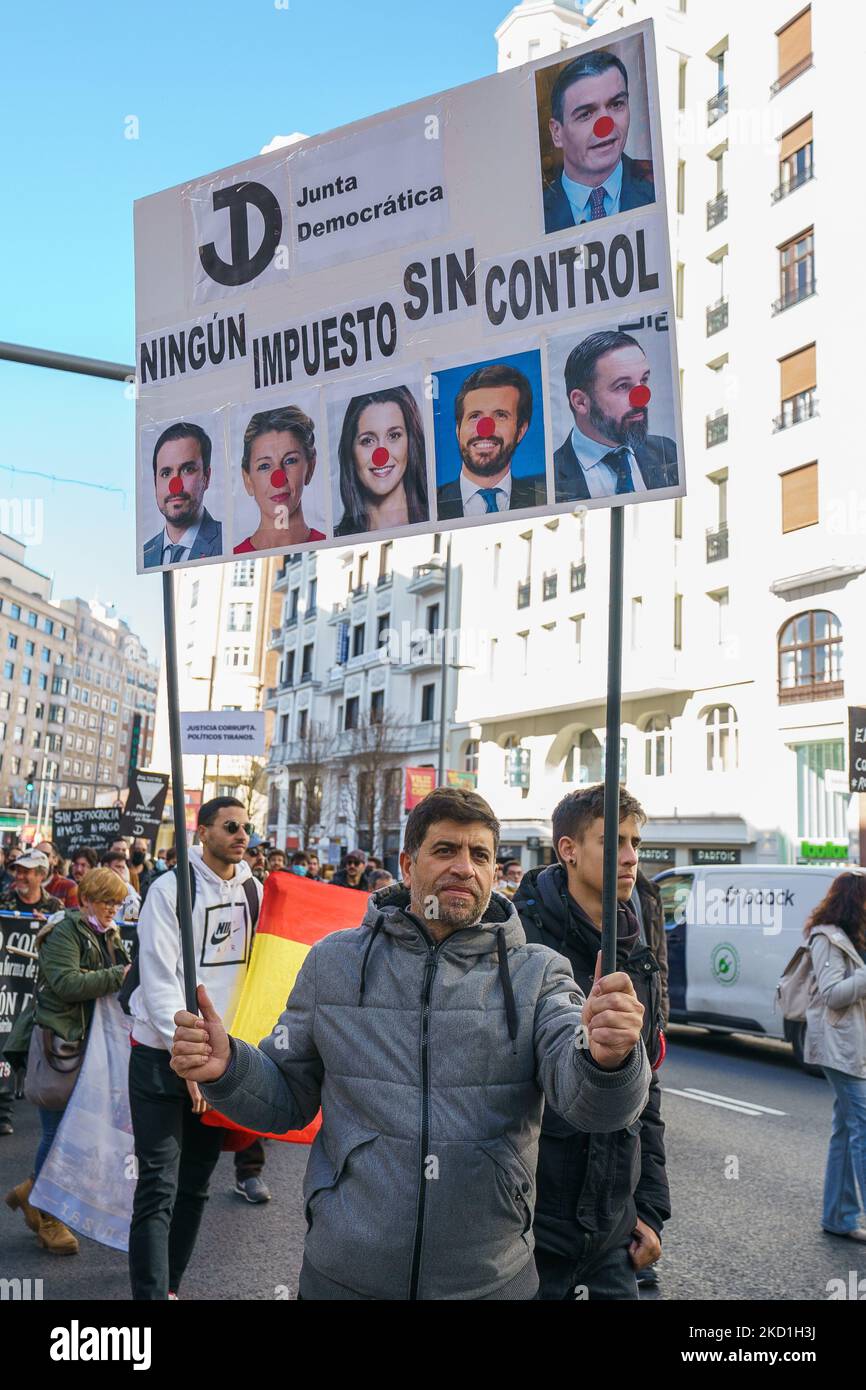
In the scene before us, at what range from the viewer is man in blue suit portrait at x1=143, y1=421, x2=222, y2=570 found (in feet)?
10.6

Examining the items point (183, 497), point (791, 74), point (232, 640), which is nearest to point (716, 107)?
point (791, 74)

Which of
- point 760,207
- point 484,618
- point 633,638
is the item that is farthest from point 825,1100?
point 484,618

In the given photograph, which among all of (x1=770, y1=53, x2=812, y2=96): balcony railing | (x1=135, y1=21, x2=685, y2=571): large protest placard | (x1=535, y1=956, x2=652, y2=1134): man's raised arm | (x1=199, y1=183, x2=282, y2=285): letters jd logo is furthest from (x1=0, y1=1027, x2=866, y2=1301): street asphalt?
(x1=770, y1=53, x2=812, y2=96): balcony railing

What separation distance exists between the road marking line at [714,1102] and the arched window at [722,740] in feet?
68.7

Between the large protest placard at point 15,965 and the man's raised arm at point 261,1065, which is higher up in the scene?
the man's raised arm at point 261,1065

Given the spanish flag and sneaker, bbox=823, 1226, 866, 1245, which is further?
sneaker, bbox=823, 1226, 866, 1245

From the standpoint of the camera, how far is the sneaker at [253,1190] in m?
6.67

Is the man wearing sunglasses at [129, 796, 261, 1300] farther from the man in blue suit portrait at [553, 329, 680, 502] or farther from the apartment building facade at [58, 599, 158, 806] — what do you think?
the apartment building facade at [58, 599, 158, 806]

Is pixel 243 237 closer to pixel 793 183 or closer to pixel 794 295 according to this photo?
pixel 794 295

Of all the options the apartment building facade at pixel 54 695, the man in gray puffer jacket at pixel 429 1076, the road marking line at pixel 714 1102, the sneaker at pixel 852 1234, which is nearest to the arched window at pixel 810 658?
the road marking line at pixel 714 1102

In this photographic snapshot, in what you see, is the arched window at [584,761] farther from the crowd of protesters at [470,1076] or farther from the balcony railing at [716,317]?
the crowd of protesters at [470,1076]

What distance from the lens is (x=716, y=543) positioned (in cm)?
3231

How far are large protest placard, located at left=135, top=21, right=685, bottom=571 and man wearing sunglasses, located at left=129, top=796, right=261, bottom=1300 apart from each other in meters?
1.64

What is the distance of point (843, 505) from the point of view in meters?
27.8
